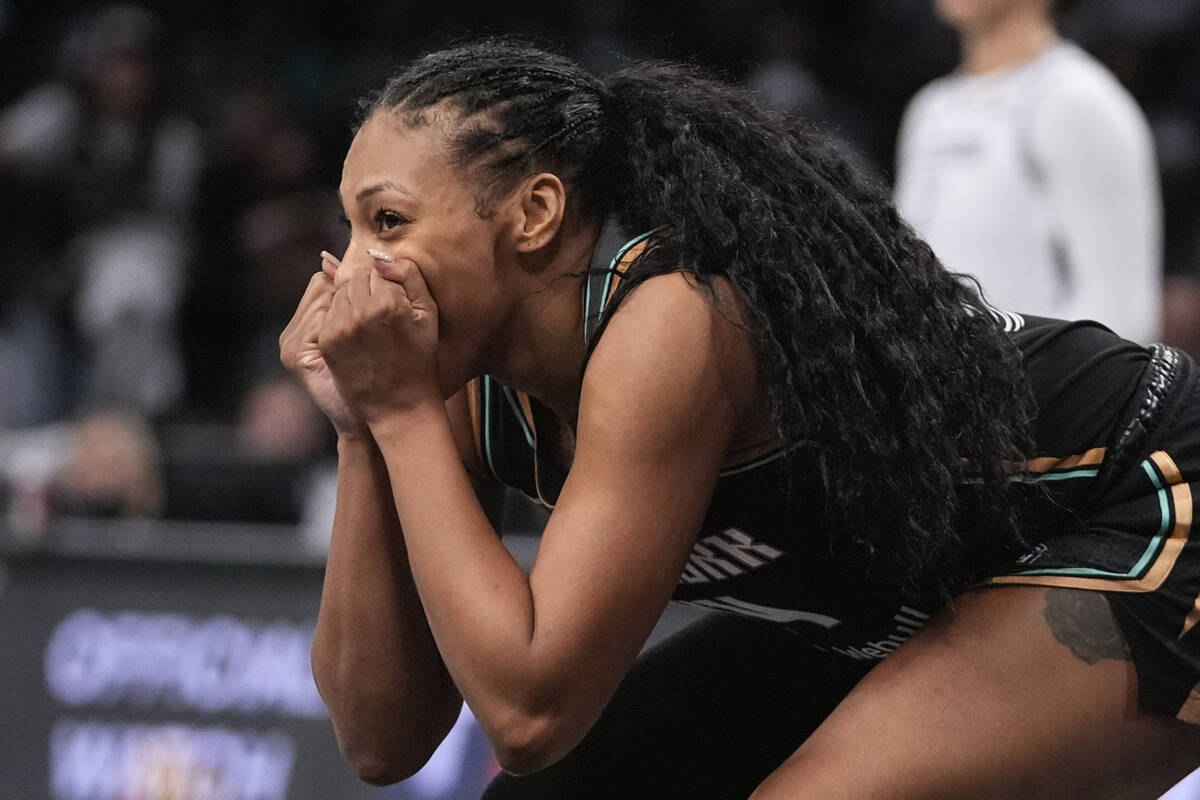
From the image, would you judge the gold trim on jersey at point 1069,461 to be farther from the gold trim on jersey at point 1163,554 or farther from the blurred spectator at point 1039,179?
the blurred spectator at point 1039,179

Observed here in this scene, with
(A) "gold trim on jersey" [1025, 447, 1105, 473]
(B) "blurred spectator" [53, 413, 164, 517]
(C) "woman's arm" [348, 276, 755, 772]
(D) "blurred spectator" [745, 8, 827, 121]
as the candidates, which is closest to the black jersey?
(A) "gold trim on jersey" [1025, 447, 1105, 473]

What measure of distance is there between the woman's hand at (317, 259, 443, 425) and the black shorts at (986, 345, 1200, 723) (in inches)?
28.6

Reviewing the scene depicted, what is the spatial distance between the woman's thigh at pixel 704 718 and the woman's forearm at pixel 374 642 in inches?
6.1

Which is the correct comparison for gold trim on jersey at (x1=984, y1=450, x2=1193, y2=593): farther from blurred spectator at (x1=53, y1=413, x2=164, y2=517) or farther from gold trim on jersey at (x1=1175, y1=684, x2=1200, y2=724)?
blurred spectator at (x1=53, y1=413, x2=164, y2=517)

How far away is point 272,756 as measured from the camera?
3939 mm

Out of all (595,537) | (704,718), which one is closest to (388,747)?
(704,718)

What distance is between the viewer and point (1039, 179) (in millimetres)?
3520

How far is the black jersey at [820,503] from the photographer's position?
1980mm

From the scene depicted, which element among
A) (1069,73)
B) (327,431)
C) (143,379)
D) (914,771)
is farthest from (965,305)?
(143,379)

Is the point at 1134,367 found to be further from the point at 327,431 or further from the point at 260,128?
the point at 260,128

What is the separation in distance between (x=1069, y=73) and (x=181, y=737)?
8.07ft

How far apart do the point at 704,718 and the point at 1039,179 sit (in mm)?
1683

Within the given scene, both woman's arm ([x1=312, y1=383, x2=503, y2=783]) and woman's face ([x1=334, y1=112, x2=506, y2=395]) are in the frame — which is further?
woman's arm ([x1=312, y1=383, x2=503, y2=783])

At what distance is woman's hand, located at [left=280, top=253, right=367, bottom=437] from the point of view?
2.07m
